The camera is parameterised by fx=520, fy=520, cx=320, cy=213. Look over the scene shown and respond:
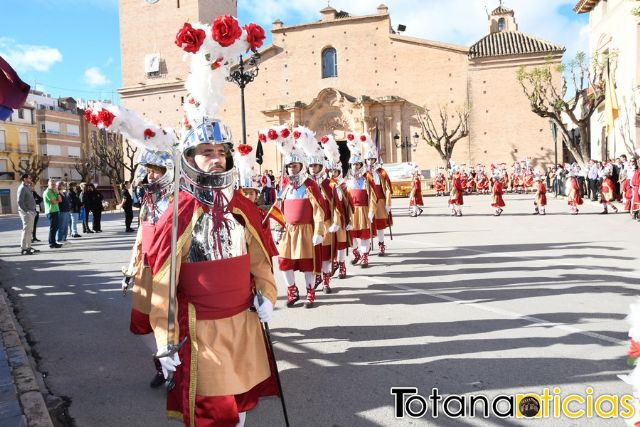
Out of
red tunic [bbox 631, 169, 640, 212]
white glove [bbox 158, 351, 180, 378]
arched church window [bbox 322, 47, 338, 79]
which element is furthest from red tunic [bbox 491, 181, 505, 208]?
arched church window [bbox 322, 47, 338, 79]

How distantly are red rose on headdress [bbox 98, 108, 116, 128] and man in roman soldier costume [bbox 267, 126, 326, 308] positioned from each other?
3.27 m

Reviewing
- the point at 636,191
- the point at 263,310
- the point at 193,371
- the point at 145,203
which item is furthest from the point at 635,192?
the point at 193,371

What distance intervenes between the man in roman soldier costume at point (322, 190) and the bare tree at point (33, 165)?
52.9 m

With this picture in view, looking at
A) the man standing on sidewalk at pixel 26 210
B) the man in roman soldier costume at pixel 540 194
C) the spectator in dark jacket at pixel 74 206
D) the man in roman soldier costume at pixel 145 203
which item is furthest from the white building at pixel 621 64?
the man in roman soldier costume at pixel 145 203

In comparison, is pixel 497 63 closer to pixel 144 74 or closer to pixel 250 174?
pixel 144 74

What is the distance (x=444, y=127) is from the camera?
37.5 m

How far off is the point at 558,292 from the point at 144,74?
44.7 m

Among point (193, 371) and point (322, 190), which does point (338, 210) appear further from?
point (193, 371)

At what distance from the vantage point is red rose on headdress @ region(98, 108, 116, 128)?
Result: 14.1 ft

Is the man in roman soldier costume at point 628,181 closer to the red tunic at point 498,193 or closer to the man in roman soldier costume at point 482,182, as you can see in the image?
the red tunic at point 498,193

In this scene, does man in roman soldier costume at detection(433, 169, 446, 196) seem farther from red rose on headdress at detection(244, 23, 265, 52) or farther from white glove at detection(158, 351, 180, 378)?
white glove at detection(158, 351, 180, 378)

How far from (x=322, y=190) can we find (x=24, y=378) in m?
4.77

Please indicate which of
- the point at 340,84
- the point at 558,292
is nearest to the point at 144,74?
the point at 340,84

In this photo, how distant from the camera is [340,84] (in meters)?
41.3
